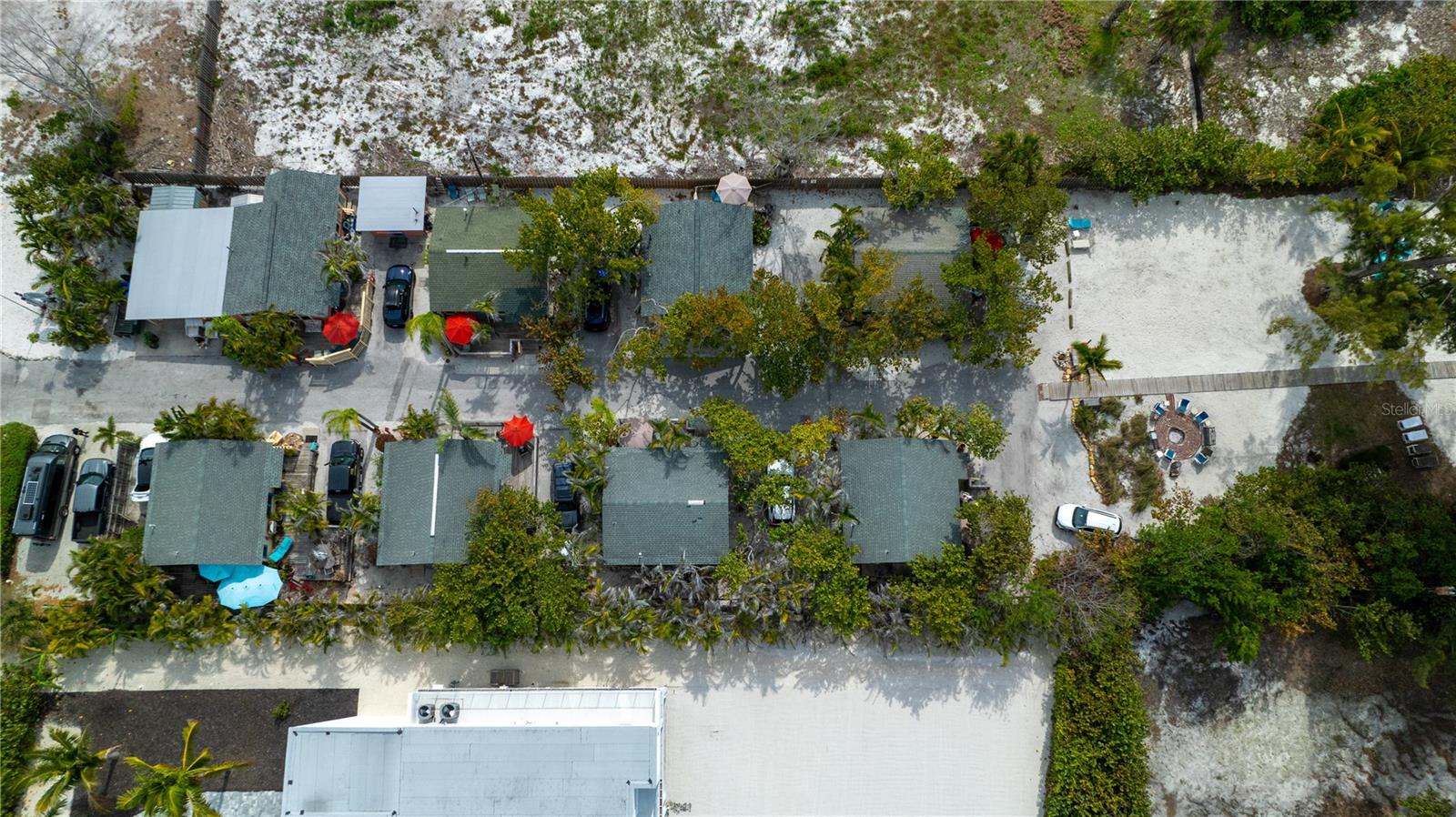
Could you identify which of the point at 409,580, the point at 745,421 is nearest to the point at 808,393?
the point at 745,421

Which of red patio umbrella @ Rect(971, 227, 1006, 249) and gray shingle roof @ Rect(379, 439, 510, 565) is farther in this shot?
red patio umbrella @ Rect(971, 227, 1006, 249)

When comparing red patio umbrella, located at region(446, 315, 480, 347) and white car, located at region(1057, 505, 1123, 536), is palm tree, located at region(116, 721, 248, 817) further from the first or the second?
white car, located at region(1057, 505, 1123, 536)

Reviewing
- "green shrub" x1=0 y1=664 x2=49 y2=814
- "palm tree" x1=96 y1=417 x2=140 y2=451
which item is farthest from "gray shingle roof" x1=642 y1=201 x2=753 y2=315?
"green shrub" x1=0 y1=664 x2=49 y2=814

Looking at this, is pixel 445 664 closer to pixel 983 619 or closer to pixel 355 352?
pixel 355 352

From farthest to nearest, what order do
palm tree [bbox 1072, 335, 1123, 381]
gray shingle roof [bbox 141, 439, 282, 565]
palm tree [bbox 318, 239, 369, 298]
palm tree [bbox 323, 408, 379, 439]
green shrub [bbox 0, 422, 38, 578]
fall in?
palm tree [bbox 318, 239, 369, 298] < palm tree [bbox 323, 408, 379, 439] < palm tree [bbox 1072, 335, 1123, 381] < green shrub [bbox 0, 422, 38, 578] < gray shingle roof [bbox 141, 439, 282, 565]

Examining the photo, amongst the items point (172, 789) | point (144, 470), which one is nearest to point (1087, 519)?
point (172, 789)

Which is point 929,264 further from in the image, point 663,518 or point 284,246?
point 284,246
